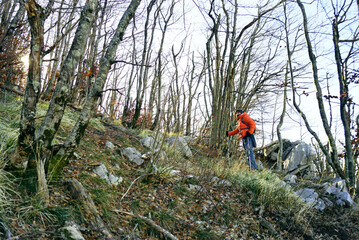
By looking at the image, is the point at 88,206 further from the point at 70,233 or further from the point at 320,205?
the point at 320,205

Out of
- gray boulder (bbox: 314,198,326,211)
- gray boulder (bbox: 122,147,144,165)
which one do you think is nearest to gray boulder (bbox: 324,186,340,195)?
gray boulder (bbox: 314,198,326,211)

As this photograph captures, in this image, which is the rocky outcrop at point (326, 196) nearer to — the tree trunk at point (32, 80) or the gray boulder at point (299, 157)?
the gray boulder at point (299, 157)

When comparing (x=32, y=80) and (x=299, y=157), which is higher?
(x=32, y=80)

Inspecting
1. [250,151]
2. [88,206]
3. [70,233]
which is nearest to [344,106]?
[250,151]

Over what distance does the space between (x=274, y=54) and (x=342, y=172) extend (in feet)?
19.7

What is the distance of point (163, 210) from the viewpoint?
10.7 feet

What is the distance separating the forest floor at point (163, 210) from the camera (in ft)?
7.54

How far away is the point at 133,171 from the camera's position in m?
4.10

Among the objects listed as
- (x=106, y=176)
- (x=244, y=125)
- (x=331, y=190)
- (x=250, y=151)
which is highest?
(x=244, y=125)

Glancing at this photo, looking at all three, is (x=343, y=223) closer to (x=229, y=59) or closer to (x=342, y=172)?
(x=342, y=172)

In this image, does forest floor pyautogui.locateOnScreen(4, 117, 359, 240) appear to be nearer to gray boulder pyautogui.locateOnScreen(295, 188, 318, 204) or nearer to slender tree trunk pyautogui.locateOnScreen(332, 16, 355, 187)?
gray boulder pyautogui.locateOnScreen(295, 188, 318, 204)

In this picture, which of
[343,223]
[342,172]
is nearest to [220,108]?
[342,172]

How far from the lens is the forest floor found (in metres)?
2.30

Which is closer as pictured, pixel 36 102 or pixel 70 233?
pixel 70 233
